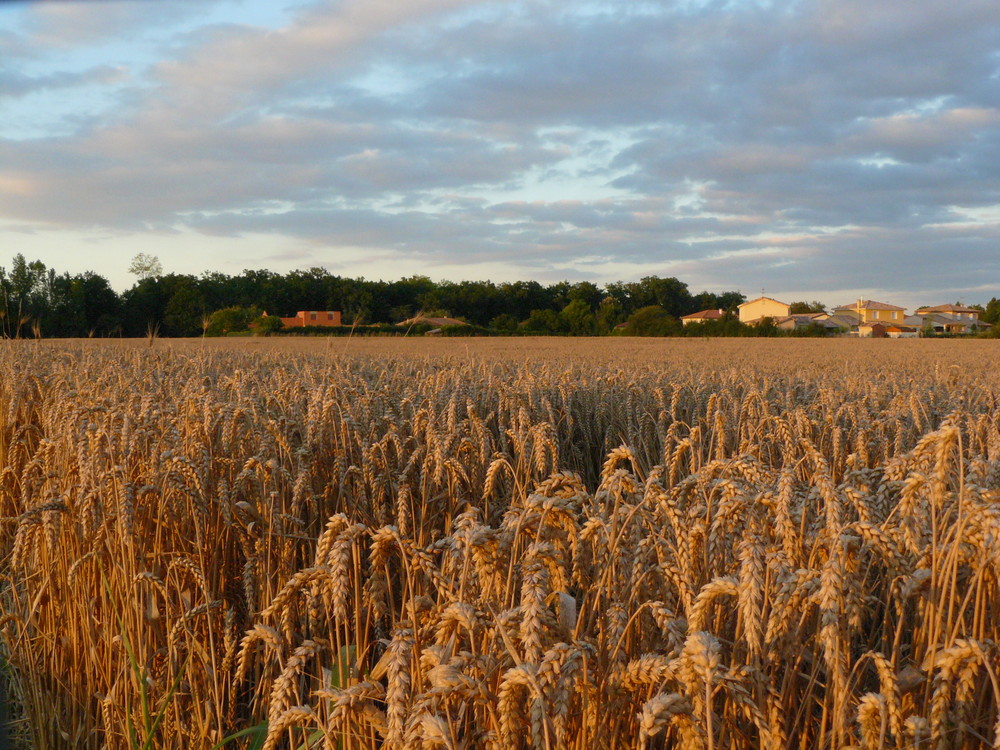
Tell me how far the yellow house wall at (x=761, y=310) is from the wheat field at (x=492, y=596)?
9784 centimetres

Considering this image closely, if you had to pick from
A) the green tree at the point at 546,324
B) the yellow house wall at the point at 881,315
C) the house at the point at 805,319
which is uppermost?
the yellow house wall at the point at 881,315

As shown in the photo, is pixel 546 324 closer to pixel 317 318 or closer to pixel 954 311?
pixel 317 318

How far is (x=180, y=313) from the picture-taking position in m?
49.1

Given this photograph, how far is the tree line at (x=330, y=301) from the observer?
Result: 147ft

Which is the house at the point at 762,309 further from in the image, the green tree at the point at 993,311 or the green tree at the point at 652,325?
the green tree at the point at 652,325

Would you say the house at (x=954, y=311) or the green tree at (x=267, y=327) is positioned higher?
the house at (x=954, y=311)

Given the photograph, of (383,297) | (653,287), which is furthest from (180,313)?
(653,287)

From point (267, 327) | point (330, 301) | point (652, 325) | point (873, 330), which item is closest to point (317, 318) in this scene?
point (330, 301)

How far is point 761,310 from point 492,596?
104 m

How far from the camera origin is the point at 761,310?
99.9 m

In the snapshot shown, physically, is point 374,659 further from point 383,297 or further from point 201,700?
point 383,297

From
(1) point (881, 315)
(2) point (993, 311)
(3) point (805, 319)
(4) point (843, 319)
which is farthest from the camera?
(1) point (881, 315)

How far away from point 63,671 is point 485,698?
2253 millimetres

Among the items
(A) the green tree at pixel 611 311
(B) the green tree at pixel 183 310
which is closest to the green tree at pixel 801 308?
(A) the green tree at pixel 611 311
